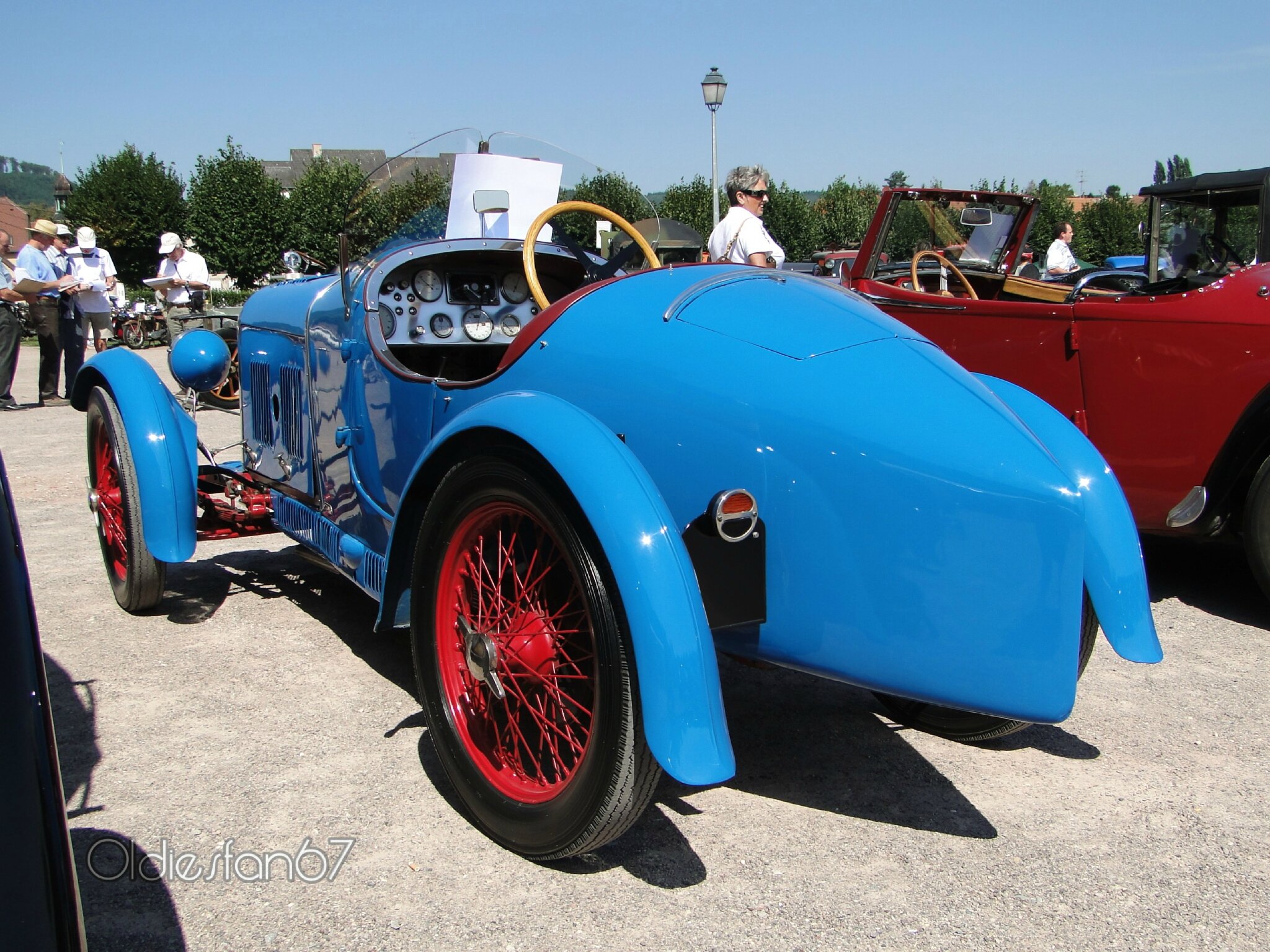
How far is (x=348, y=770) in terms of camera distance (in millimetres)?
2773

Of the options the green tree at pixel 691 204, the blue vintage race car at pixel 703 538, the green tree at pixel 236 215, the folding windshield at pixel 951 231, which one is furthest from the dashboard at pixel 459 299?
the green tree at pixel 236 215

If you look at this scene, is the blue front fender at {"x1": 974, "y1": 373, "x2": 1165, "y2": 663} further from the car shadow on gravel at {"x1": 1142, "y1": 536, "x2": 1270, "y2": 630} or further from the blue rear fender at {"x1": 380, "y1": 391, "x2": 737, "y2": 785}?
A: the car shadow on gravel at {"x1": 1142, "y1": 536, "x2": 1270, "y2": 630}

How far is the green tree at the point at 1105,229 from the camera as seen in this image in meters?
25.4

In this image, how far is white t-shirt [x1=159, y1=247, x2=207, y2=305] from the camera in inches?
448

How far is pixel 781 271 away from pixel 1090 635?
124 centimetres

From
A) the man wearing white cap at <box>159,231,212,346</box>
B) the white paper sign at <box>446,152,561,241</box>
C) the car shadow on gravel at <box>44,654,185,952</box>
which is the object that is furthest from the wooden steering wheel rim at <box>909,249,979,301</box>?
the man wearing white cap at <box>159,231,212,346</box>

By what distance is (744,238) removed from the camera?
5.69m

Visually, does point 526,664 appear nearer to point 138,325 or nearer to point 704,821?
point 704,821

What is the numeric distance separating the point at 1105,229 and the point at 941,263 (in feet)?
78.7

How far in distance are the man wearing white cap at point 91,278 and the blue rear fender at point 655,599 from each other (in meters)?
10.2

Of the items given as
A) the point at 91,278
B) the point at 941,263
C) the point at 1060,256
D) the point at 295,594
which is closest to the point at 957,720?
the point at 295,594

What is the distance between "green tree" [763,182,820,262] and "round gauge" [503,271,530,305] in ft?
109

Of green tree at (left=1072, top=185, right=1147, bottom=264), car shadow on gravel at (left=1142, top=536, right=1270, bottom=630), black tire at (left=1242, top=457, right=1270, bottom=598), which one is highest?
green tree at (left=1072, top=185, right=1147, bottom=264)

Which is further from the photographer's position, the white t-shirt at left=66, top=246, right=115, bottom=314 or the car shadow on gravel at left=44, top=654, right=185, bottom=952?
the white t-shirt at left=66, top=246, right=115, bottom=314
